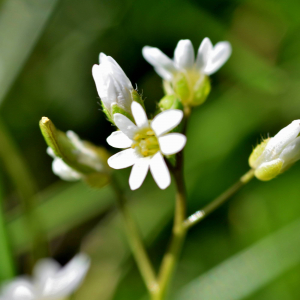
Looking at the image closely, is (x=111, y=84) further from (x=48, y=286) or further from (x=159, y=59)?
(x=48, y=286)

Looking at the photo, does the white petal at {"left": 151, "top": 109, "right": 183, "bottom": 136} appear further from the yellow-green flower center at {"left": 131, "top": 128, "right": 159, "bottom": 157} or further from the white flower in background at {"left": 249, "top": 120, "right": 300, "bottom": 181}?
the white flower in background at {"left": 249, "top": 120, "right": 300, "bottom": 181}

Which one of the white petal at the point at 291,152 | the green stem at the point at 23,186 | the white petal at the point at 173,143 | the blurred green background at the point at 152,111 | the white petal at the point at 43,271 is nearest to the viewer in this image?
the white petal at the point at 173,143

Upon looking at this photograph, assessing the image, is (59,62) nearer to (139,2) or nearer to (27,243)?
(139,2)

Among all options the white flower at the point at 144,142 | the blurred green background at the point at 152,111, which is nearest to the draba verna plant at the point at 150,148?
the white flower at the point at 144,142

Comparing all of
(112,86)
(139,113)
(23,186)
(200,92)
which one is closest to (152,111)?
(23,186)

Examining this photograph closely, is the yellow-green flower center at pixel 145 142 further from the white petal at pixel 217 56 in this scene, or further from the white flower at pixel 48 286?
the white flower at pixel 48 286

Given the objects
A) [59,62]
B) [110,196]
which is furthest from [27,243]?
[59,62]

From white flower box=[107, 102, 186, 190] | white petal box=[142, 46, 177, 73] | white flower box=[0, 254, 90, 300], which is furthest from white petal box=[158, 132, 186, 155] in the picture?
white flower box=[0, 254, 90, 300]
